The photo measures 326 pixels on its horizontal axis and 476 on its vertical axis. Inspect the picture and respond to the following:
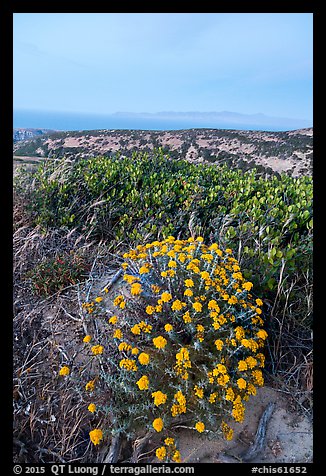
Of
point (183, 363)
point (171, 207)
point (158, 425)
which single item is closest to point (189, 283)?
point (183, 363)

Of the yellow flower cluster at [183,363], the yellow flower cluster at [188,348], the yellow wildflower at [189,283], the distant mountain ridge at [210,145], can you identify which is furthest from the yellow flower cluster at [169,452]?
the distant mountain ridge at [210,145]

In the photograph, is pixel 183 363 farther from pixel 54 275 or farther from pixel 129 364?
pixel 54 275

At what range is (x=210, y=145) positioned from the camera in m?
20.1

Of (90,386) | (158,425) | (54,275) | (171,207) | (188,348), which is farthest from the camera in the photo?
(171,207)

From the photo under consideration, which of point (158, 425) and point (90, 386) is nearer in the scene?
point (158, 425)

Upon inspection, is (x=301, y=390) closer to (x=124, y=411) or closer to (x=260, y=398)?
(x=260, y=398)

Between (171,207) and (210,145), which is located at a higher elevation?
(210,145)

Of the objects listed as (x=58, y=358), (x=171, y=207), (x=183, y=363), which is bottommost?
(x=58, y=358)

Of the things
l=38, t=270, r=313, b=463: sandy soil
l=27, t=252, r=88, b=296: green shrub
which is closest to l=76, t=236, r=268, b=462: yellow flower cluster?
l=38, t=270, r=313, b=463: sandy soil

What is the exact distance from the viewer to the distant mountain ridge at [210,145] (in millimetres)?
16953

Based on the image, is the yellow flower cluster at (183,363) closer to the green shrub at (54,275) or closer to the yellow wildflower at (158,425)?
the yellow wildflower at (158,425)

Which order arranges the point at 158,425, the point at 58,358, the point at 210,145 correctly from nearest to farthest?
1. the point at 158,425
2. the point at 58,358
3. the point at 210,145
